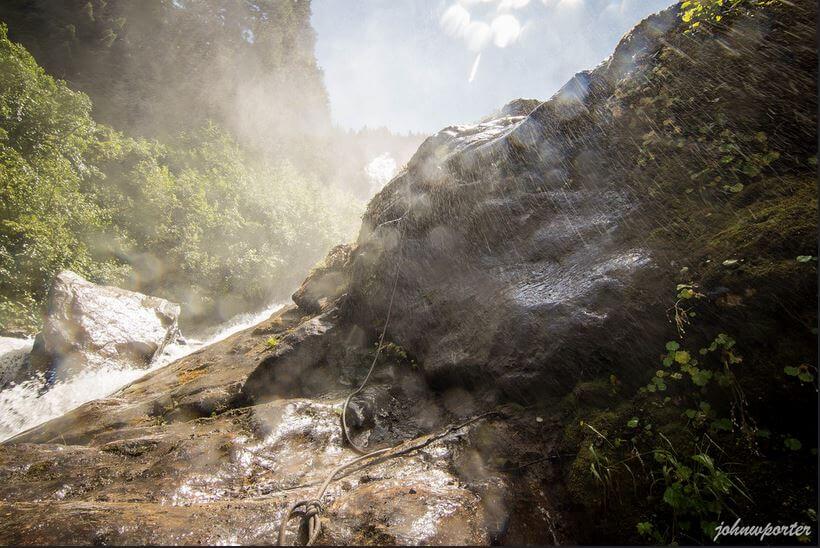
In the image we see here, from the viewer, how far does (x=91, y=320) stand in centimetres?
964

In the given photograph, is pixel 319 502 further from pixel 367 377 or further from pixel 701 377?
pixel 701 377

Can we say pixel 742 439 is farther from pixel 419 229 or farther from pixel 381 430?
pixel 419 229

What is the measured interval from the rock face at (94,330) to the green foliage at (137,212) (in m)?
2.69

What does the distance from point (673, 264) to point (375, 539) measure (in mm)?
4085

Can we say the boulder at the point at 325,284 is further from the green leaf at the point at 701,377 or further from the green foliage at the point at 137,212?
the green foliage at the point at 137,212

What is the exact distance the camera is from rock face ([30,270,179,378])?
8836mm

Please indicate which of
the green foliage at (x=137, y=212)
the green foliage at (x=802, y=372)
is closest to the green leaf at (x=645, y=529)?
the green foliage at (x=802, y=372)

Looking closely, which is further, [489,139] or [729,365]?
[489,139]

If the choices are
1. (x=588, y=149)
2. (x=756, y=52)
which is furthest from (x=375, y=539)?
(x=756, y=52)

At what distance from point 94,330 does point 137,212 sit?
8.90 m

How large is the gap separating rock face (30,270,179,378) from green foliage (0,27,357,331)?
2.69m

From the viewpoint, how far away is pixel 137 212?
15836 mm

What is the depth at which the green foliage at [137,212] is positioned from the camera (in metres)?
11.2

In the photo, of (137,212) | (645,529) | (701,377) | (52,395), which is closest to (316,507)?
(645,529)
